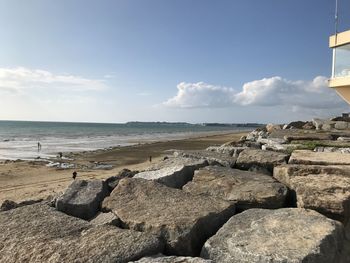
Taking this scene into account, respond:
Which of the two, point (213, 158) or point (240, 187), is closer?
point (240, 187)

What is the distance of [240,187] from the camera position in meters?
3.43

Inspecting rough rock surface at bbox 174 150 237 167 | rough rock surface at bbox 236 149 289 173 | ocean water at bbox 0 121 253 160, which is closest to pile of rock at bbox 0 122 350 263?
rough rock surface at bbox 236 149 289 173

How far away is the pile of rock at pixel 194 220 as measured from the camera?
2.30 m

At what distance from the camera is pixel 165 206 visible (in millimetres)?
3012

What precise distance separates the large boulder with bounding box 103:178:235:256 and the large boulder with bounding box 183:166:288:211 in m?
0.21

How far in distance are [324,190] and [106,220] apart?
6.04 feet

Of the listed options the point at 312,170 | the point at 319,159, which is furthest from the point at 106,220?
the point at 319,159

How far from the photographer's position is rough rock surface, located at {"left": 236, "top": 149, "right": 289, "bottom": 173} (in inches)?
171

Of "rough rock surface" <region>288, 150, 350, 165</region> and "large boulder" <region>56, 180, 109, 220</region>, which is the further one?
"rough rock surface" <region>288, 150, 350, 165</region>

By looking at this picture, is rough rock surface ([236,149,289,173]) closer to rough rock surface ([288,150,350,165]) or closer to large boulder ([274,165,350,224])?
rough rock surface ([288,150,350,165])

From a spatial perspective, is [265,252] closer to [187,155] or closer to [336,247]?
[336,247]

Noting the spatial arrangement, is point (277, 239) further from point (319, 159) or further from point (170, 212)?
point (319, 159)

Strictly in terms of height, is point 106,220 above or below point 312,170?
below

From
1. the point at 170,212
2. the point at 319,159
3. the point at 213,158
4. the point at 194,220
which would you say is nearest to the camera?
the point at 194,220
